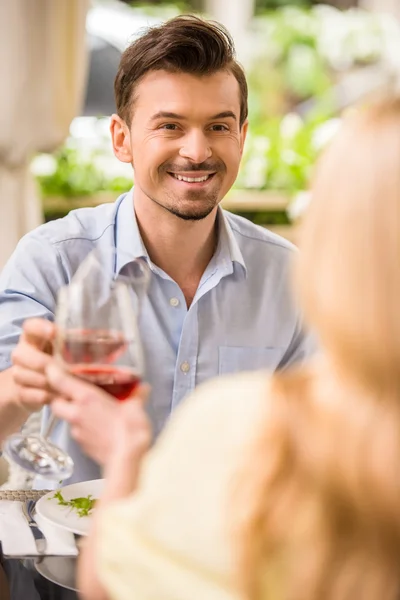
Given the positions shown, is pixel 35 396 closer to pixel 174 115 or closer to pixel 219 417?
pixel 219 417

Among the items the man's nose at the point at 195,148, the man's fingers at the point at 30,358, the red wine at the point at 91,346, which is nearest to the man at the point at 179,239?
the man's nose at the point at 195,148

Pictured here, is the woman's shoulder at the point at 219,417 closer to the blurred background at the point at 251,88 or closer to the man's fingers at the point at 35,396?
the man's fingers at the point at 35,396

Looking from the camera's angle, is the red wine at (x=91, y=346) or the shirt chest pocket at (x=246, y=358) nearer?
the red wine at (x=91, y=346)

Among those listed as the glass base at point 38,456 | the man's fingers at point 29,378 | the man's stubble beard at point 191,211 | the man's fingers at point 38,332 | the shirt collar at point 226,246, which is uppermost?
the man's stubble beard at point 191,211

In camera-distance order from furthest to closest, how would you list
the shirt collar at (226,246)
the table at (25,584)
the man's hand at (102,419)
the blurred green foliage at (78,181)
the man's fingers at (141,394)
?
the blurred green foliage at (78,181) → the shirt collar at (226,246) → the table at (25,584) → the man's fingers at (141,394) → the man's hand at (102,419)

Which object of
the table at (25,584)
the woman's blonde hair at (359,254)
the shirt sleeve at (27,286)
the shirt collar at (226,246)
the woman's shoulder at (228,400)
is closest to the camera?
the woman's blonde hair at (359,254)

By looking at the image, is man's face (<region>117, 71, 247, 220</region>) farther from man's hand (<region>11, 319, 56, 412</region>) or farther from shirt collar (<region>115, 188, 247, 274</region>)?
man's hand (<region>11, 319, 56, 412</region>)

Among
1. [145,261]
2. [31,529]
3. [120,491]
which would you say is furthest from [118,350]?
[145,261]

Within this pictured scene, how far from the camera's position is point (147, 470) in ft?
3.01

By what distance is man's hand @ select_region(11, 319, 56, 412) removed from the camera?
54.9 inches

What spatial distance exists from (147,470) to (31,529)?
1.90 feet

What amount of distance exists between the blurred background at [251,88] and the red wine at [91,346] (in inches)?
90.1

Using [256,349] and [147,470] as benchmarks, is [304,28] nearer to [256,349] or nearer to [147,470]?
[256,349]

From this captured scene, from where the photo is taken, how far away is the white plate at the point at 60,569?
4.11 feet
